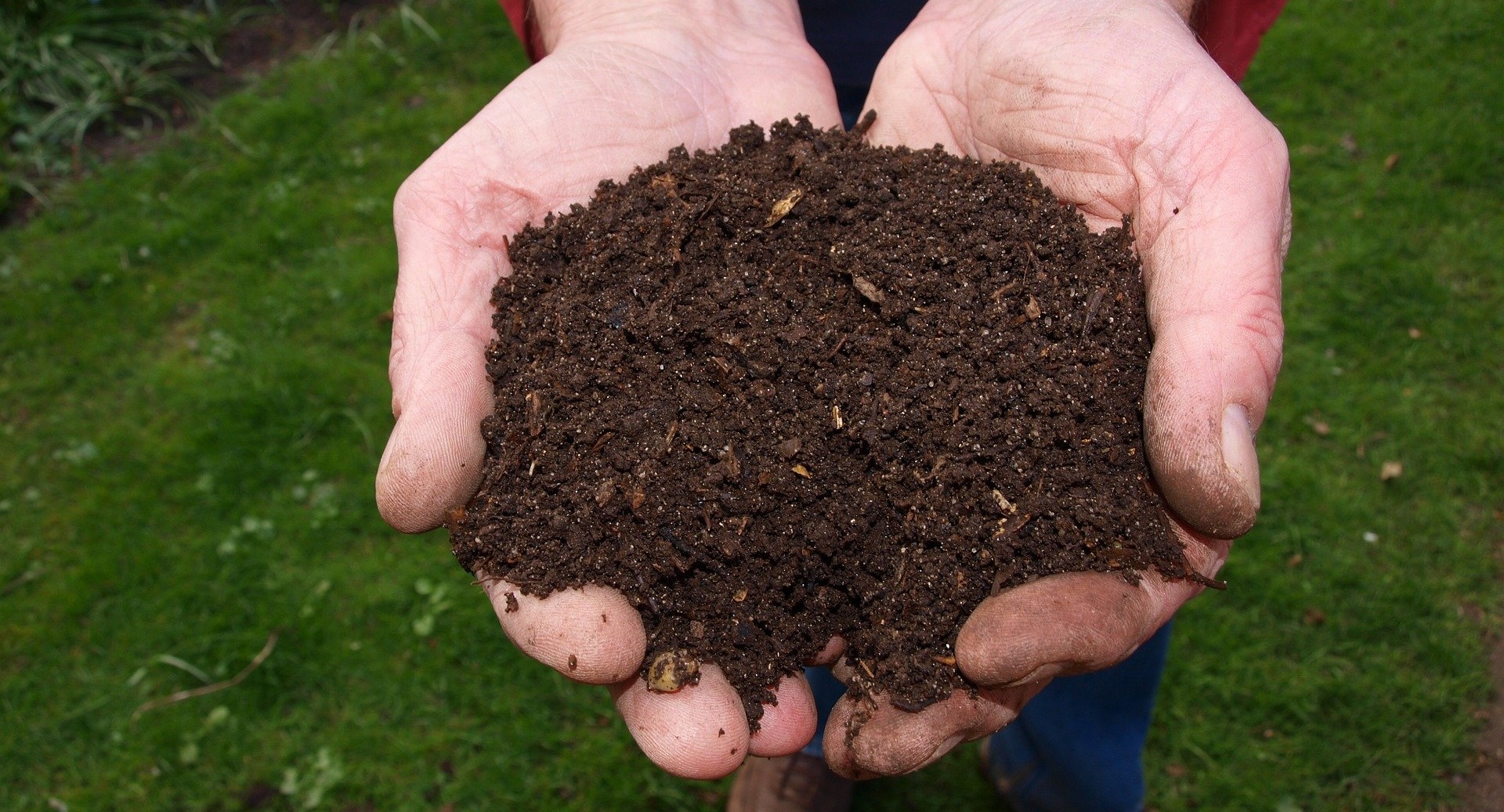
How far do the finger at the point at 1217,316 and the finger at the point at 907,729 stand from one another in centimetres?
54

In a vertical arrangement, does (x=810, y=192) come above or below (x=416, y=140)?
above

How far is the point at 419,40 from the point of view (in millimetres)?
6297

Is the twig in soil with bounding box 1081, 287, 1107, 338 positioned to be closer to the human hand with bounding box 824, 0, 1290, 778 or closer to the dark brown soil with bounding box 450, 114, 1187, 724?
the dark brown soil with bounding box 450, 114, 1187, 724

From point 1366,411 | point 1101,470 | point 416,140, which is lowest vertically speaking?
point 1366,411

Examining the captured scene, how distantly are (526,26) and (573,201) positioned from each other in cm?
122

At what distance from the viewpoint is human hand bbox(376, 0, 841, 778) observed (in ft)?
6.72

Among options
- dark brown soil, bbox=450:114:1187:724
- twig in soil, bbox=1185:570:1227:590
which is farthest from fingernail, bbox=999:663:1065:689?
twig in soil, bbox=1185:570:1227:590

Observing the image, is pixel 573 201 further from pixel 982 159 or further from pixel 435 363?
pixel 982 159

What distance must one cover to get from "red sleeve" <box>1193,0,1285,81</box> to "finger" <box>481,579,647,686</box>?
7.88 ft

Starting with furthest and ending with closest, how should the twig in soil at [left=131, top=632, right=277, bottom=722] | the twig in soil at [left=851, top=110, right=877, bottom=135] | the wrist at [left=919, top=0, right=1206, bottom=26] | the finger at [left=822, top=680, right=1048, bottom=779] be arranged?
the twig in soil at [left=131, top=632, right=277, bottom=722] < the twig in soil at [left=851, top=110, right=877, bottom=135] < the wrist at [left=919, top=0, right=1206, bottom=26] < the finger at [left=822, top=680, right=1048, bottom=779]

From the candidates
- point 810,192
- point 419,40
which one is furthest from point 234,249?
point 810,192

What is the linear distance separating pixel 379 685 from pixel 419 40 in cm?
444

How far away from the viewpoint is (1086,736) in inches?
130

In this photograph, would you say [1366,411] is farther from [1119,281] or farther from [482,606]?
[482,606]
